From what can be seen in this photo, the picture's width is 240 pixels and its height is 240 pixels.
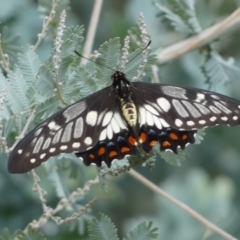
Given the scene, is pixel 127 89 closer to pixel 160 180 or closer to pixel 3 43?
pixel 3 43

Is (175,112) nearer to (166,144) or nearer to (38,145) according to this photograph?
(166,144)

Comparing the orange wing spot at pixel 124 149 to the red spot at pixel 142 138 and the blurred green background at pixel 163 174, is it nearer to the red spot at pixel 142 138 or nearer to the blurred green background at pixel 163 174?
the red spot at pixel 142 138

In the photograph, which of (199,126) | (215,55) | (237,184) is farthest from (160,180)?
(199,126)

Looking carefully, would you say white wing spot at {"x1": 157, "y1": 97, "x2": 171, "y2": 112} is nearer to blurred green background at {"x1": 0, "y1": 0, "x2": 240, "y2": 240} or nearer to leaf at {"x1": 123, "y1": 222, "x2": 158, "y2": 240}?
leaf at {"x1": 123, "y1": 222, "x2": 158, "y2": 240}

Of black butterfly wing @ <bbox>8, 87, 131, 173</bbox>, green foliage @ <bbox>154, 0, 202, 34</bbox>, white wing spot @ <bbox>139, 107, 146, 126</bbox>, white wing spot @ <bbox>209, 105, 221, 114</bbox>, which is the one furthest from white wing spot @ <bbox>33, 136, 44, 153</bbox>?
green foliage @ <bbox>154, 0, 202, 34</bbox>

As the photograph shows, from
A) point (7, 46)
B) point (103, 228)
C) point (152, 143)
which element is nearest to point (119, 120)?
point (152, 143)

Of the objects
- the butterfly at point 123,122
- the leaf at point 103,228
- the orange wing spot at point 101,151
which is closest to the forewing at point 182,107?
the butterfly at point 123,122
